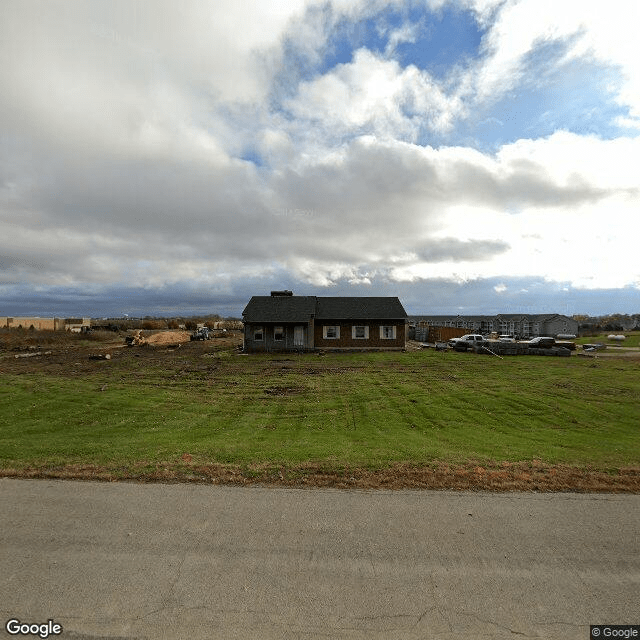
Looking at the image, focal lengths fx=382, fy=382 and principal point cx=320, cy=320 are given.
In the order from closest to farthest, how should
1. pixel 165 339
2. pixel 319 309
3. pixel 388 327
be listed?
pixel 388 327 < pixel 319 309 < pixel 165 339

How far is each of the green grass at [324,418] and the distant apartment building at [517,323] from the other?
5178cm

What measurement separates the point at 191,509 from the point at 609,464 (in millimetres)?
8465

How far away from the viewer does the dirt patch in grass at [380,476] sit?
6750mm

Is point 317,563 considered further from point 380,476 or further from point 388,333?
point 388,333

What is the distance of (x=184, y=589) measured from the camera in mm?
4066

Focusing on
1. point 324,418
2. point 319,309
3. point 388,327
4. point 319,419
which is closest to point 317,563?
point 319,419

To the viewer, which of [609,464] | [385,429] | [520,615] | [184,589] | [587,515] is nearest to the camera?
[520,615]

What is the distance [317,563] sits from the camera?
4.51m

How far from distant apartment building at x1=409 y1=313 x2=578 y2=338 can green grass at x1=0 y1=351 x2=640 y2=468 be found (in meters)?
51.8

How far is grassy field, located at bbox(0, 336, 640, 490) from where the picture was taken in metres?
8.36

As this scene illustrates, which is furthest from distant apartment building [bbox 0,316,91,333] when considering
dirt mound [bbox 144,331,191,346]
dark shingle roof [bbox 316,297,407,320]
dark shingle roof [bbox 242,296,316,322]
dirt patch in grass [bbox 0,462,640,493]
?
dirt patch in grass [bbox 0,462,640,493]

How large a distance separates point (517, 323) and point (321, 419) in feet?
300

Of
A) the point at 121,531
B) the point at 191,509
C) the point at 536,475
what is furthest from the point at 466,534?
the point at 121,531

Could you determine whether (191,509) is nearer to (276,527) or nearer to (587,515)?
(276,527)
